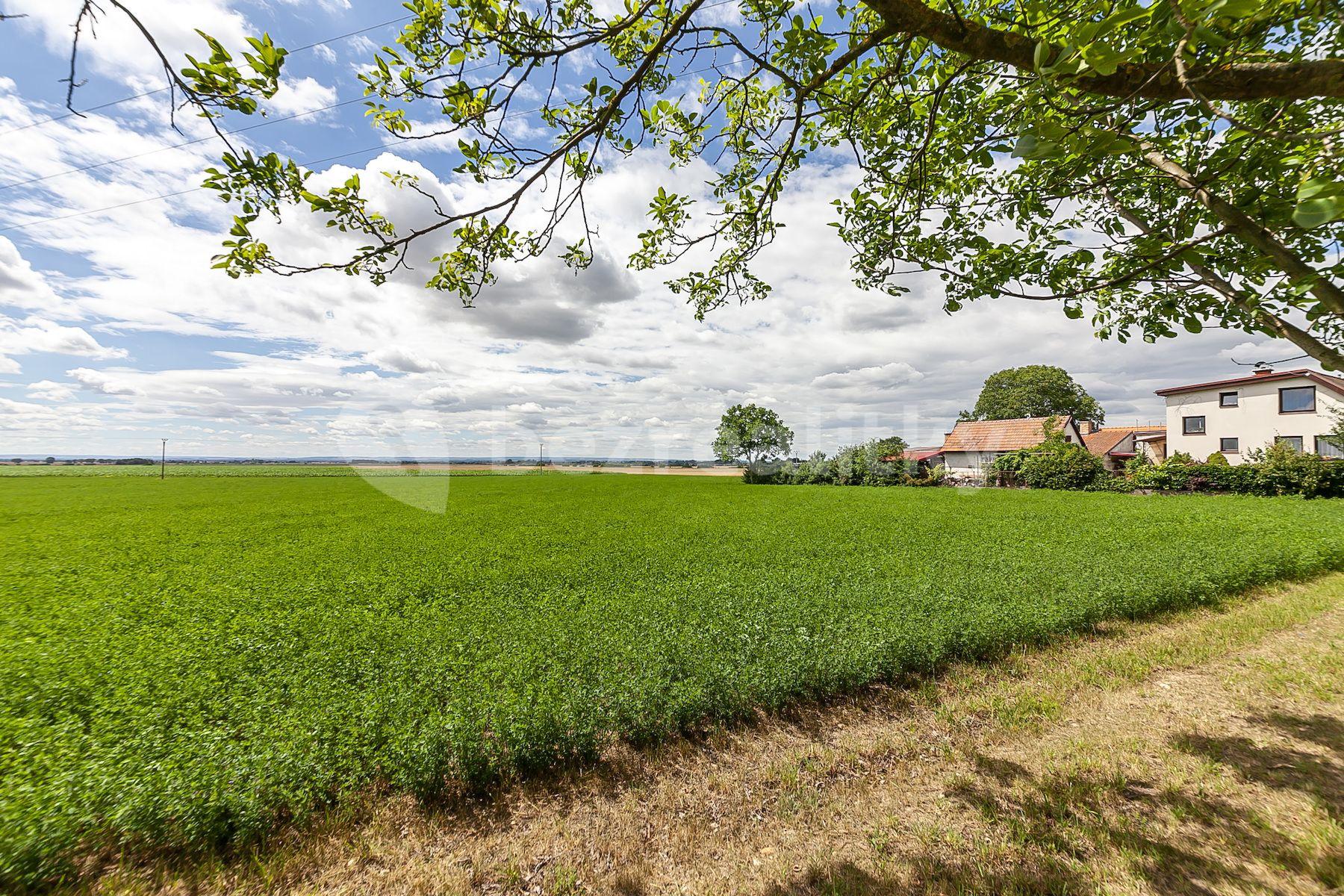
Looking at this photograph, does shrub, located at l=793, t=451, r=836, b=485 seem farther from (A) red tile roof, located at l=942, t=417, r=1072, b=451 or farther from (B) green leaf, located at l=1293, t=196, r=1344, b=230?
(B) green leaf, located at l=1293, t=196, r=1344, b=230

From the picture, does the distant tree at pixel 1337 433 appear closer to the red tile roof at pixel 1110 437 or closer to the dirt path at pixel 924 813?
the red tile roof at pixel 1110 437

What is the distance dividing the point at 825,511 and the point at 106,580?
23.0 meters

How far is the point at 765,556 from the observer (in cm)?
1193

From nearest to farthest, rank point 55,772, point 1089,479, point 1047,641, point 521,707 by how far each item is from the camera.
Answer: point 55,772 → point 521,707 → point 1047,641 → point 1089,479

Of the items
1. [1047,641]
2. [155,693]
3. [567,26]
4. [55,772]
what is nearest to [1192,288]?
[1047,641]

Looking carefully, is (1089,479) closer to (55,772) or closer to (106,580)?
(55,772)

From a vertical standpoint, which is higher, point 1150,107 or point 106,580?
point 1150,107

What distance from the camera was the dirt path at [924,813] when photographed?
9.72 feet

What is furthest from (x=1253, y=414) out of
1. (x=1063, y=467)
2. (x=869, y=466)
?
(x=869, y=466)

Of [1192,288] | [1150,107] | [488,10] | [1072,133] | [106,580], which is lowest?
[106,580]

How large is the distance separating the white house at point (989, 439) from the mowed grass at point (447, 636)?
27.5 metres

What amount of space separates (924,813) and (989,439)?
51457 millimetres

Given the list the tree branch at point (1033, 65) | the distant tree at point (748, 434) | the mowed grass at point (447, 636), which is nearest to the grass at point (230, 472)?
the distant tree at point (748, 434)

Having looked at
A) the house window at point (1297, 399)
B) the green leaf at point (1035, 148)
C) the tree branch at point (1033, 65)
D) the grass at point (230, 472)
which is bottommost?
the grass at point (230, 472)
